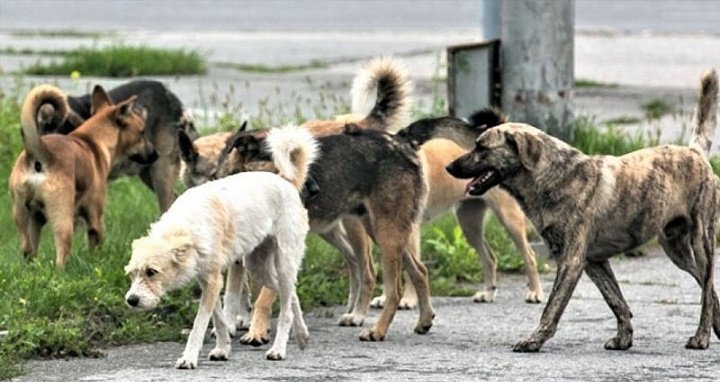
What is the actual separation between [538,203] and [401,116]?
1.85 meters

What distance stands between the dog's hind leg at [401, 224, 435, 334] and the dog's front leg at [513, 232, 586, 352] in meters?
0.79

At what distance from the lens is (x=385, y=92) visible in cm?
1061

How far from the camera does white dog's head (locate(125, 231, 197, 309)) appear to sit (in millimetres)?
8023

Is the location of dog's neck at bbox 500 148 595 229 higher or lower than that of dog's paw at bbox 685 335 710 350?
higher

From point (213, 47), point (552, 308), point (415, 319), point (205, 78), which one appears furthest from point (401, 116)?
point (213, 47)

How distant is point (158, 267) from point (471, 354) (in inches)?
65.5

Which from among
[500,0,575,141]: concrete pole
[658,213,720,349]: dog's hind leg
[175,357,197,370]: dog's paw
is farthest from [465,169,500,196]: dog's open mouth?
[500,0,575,141]: concrete pole

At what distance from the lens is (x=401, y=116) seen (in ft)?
35.1

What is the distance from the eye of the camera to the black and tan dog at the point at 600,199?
29.5 ft

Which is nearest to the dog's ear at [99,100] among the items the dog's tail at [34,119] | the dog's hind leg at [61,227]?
the dog's tail at [34,119]

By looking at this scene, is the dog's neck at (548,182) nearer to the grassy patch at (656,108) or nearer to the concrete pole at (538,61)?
the concrete pole at (538,61)

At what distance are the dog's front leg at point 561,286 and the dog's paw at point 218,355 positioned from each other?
56.9 inches

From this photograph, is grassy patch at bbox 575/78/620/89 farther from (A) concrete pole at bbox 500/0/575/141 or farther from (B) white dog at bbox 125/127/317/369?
(B) white dog at bbox 125/127/317/369

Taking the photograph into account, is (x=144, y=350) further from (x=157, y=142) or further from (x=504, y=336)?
(x=157, y=142)
